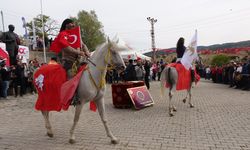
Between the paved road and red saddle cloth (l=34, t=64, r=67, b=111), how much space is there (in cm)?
79

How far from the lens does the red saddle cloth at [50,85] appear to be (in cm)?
577

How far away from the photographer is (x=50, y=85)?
586 centimetres

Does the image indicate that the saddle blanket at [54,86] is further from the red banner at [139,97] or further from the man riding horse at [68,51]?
the red banner at [139,97]

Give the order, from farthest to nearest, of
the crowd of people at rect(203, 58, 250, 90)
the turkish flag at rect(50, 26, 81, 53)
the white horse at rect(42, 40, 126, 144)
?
the crowd of people at rect(203, 58, 250, 90) < the turkish flag at rect(50, 26, 81, 53) < the white horse at rect(42, 40, 126, 144)

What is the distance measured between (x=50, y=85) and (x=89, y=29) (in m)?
53.1

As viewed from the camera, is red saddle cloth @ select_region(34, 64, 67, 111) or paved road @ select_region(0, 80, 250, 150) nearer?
paved road @ select_region(0, 80, 250, 150)

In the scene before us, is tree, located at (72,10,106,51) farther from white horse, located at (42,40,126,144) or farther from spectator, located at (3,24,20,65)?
white horse, located at (42,40,126,144)

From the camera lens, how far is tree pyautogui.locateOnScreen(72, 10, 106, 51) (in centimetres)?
5733

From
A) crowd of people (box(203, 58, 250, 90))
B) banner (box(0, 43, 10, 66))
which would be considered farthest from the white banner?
crowd of people (box(203, 58, 250, 90))

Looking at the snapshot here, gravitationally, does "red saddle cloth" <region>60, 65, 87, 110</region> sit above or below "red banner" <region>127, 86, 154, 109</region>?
above

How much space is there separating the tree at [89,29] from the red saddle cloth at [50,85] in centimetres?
5133

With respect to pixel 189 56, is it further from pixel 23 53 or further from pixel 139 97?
pixel 23 53

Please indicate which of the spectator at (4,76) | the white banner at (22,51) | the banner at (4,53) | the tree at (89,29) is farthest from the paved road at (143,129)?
the tree at (89,29)

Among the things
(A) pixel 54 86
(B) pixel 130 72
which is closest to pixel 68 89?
(A) pixel 54 86
